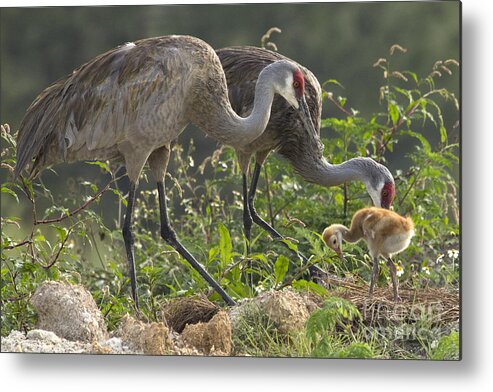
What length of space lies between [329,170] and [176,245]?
29.3 inches

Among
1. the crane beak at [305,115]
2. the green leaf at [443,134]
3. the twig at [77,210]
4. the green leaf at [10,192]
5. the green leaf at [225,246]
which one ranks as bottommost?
the green leaf at [225,246]

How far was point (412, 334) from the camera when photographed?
15.8 ft

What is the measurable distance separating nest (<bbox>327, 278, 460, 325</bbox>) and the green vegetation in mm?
29

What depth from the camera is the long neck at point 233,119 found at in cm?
505

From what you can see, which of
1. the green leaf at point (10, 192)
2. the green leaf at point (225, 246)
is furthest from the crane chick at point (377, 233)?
the green leaf at point (10, 192)

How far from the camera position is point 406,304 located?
4910 mm

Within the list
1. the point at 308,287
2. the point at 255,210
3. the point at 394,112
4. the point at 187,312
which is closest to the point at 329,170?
the point at 394,112

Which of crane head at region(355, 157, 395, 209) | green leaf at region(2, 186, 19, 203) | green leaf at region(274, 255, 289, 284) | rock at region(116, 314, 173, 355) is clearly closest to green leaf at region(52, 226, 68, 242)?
green leaf at region(2, 186, 19, 203)

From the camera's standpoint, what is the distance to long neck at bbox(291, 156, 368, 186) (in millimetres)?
5258

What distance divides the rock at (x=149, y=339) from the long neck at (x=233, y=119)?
82cm

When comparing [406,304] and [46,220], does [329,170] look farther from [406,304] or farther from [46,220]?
[46,220]

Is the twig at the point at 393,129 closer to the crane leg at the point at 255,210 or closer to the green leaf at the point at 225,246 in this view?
the crane leg at the point at 255,210

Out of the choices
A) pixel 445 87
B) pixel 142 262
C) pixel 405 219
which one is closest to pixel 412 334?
pixel 405 219

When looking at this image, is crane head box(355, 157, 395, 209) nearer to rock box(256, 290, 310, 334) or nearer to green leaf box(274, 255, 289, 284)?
green leaf box(274, 255, 289, 284)
